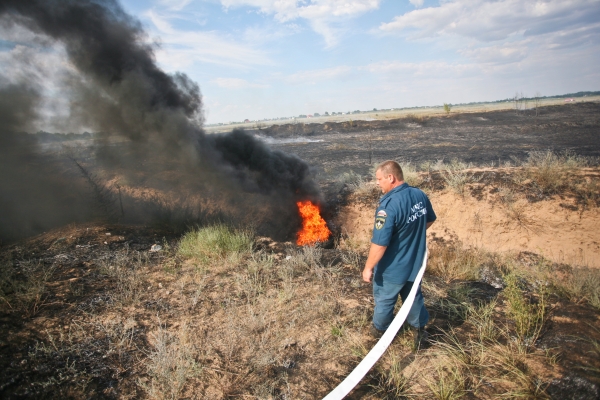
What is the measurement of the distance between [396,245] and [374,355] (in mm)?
1057

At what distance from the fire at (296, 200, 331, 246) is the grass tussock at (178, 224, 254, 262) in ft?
10.9

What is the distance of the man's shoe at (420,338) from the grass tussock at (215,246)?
10.7 feet

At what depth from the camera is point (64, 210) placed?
31.0 feet

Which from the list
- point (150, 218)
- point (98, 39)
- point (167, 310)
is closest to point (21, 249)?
point (150, 218)

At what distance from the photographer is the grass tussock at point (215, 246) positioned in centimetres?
559

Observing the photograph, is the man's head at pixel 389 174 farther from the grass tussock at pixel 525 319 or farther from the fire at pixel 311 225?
the fire at pixel 311 225

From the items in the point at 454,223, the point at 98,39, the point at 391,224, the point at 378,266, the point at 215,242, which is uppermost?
the point at 98,39

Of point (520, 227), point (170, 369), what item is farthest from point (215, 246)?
point (520, 227)

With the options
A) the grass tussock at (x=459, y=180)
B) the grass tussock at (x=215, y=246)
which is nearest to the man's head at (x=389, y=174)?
the grass tussock at (x=215, y=246)

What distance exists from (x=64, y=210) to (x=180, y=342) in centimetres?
892

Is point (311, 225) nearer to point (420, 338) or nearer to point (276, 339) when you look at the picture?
point (276, 339)

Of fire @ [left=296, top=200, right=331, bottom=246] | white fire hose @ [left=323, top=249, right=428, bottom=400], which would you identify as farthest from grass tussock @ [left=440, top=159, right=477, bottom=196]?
white fire hose @ [left=323, top=249, right=428, bottom=400]

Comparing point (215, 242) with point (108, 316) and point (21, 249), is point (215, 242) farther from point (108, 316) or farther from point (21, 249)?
point (21, 249)

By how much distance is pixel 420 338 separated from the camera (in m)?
3.13
